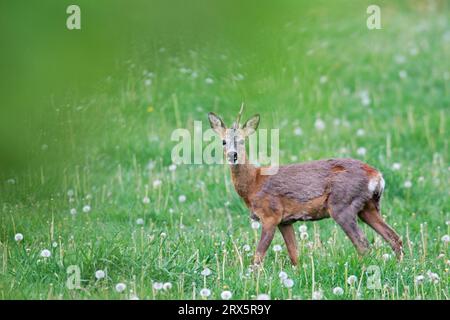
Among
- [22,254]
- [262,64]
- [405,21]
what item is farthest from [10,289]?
[405,21]

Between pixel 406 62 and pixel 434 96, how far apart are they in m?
1.24

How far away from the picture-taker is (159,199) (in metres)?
8.59

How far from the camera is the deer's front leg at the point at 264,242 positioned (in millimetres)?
6319

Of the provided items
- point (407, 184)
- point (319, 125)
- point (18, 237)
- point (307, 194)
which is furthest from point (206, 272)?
point (319, 125)

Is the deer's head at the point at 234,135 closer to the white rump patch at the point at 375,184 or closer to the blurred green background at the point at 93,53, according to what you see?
the white rump patch at the point at 375,184

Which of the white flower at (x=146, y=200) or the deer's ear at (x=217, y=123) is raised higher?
the deer's ear at (x=217, y=123)

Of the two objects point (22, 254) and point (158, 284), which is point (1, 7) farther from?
point (22, 254)

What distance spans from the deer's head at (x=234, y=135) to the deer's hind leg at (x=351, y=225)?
89cm

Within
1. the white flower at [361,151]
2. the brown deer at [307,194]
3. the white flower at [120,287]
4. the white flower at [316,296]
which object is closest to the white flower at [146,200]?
the brown deer at [307,194]

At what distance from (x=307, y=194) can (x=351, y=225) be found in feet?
1.42

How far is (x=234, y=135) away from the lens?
6.23m

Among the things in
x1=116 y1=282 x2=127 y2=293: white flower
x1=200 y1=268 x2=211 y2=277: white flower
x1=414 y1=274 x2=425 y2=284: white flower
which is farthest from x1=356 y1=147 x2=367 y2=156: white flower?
x1=116 y1=282 x2=127 y2=293: white flower

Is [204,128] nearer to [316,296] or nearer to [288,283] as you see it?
[288,283]

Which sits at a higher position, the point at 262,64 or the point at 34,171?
the point at 262,64
